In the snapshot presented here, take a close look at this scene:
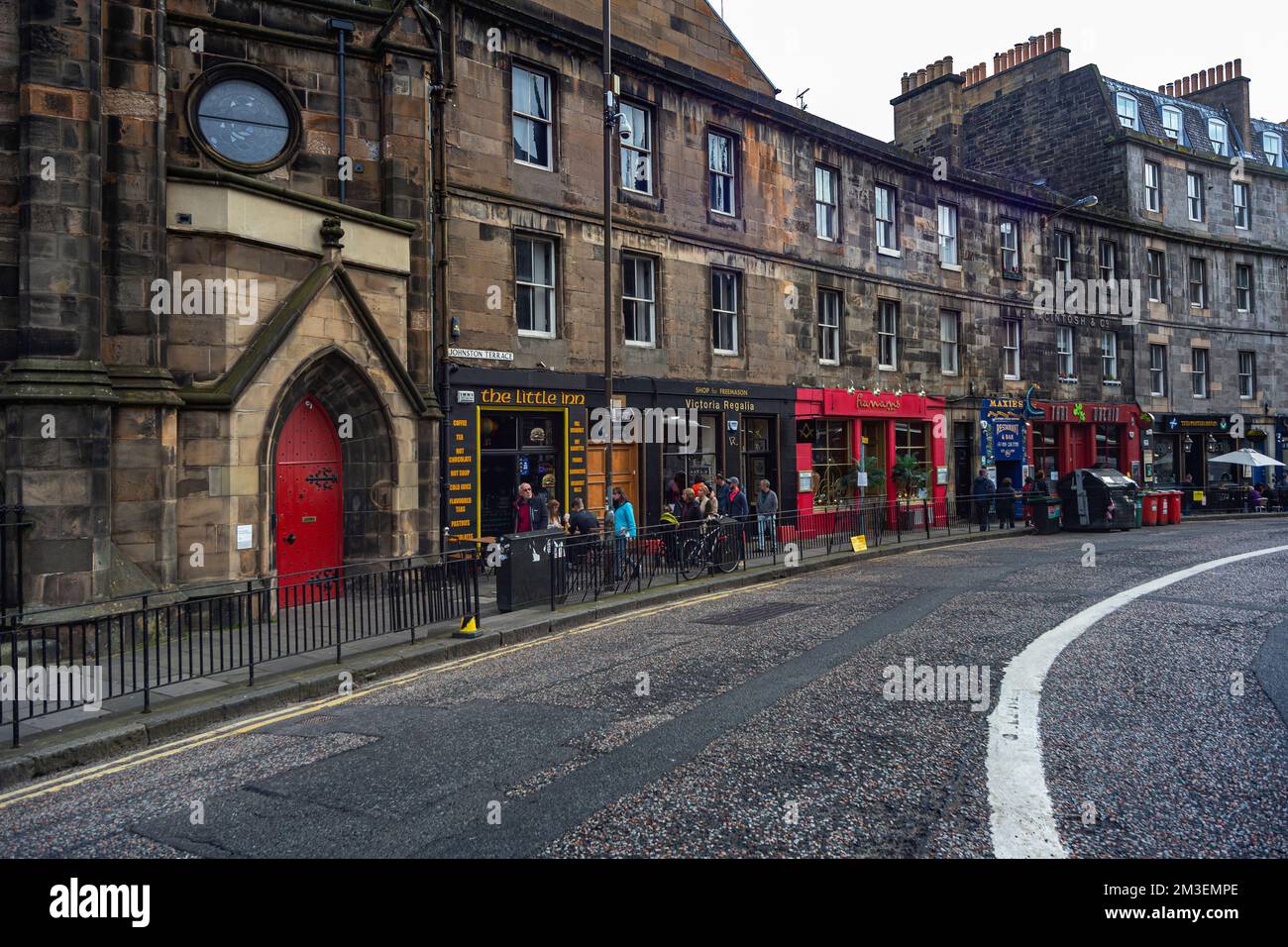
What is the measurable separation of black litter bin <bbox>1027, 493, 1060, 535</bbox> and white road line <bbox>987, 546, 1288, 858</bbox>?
1492cm

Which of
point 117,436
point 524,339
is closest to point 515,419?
point 524,339

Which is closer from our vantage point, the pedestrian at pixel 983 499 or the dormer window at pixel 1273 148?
the pedestrian at pixel 983 499

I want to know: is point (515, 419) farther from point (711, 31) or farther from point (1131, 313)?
point (1131, 313)

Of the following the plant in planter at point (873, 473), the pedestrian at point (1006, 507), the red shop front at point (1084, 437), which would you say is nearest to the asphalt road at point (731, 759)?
the plant in planter at point (873, 473)

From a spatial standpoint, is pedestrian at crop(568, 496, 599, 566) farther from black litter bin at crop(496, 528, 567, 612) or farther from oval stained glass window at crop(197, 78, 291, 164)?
oval stained glass window at crop(197, 78, 291, 164)

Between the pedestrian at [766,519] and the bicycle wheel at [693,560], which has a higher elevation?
the pedestrian at [766,519]

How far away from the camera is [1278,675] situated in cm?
759

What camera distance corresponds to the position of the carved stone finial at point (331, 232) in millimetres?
12586

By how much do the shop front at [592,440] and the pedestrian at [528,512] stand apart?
0.23m

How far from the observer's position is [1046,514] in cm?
2345

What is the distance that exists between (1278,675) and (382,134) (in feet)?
46.0
